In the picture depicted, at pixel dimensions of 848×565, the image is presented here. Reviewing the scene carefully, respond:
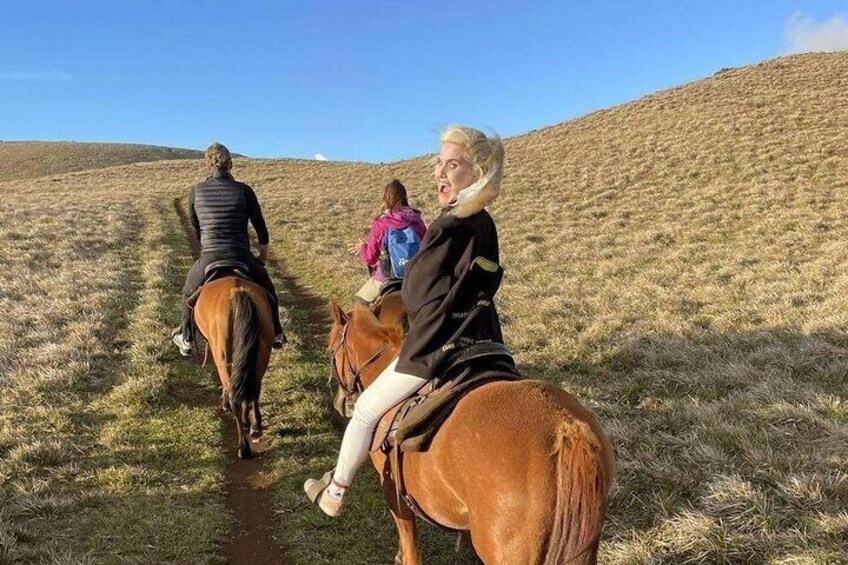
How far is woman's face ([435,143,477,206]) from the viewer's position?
3.54m

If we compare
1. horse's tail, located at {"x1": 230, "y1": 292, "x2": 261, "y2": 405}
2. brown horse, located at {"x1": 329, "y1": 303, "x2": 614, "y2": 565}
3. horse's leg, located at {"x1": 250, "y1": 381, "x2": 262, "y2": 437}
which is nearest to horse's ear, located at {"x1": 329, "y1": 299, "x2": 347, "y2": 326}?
horse's tail, located at {"x1": 230, "y1": 292, "x2": 261, "y2": 405}

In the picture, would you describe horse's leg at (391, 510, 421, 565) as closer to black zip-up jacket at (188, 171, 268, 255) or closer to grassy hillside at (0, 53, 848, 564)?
grassy hillside at (0, 53, 848, 564)

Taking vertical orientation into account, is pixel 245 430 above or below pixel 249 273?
below

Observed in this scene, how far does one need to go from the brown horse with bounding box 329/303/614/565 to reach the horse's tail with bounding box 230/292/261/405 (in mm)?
3566

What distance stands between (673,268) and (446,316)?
11751 millimetres

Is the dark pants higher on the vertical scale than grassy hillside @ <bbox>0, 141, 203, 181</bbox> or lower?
lower

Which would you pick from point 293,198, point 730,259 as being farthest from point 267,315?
point 293,198

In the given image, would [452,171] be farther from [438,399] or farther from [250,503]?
[250,503]

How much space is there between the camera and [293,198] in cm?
2994

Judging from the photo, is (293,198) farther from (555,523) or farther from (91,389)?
(555,523)

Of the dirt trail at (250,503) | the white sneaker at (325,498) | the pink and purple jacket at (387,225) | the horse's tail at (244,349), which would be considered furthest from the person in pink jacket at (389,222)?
the white sneaker at (325,498)

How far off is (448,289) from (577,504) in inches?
55.2

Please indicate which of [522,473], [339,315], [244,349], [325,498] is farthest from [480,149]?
[244,349]

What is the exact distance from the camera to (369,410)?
4.09 metres
